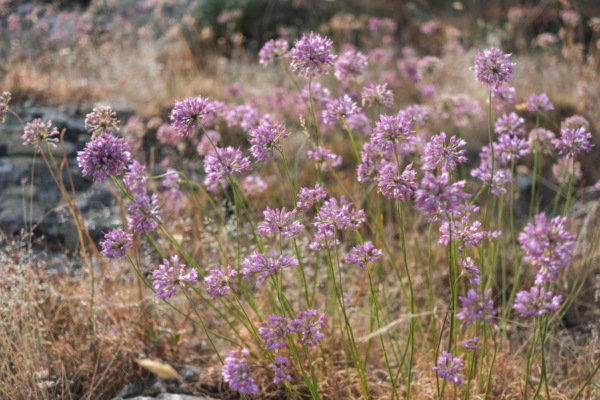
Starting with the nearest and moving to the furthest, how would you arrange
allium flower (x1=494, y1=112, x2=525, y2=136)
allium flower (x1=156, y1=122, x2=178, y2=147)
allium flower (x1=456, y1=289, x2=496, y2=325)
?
1. allium flower (x1=456, y1=289, x2=496, y2=325)
2. allium flower (x1=494, y1=112, x2=525, y2=136)
3. allium flower (x1=156, y1=122, x2=178, y2=147)

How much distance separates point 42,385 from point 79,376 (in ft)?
1.29

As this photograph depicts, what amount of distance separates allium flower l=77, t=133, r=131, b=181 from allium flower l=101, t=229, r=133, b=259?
0.23 metres

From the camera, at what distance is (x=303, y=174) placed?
4648 millimetres

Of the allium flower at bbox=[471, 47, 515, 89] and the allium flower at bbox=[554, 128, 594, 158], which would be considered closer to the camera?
the allium flower at bbox=[471, 47, 515, 89]

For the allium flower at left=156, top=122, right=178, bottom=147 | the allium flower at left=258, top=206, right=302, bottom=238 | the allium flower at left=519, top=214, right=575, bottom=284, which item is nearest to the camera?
the allium flower at left=519, top=214, right=575, bottom=284

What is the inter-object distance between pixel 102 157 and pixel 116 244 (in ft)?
1.11

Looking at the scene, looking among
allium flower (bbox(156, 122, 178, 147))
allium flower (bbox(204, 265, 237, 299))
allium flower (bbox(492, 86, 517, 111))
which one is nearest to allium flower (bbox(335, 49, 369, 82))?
allium flower (bbox(492, 86, 517, 111))

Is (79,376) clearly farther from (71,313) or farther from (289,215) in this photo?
(289,215)

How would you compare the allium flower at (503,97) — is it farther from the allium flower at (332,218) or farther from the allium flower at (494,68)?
the allium flower at (332,218)

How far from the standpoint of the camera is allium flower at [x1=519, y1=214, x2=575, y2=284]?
115cm

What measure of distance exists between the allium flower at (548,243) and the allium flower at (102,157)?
137cm

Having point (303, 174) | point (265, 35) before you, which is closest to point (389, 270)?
point (303, 174)

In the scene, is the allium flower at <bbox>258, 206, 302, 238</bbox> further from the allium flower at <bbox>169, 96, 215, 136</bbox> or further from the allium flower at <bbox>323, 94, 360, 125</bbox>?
the allium flower at <bbox>323, 94, 360, 125</bbox>

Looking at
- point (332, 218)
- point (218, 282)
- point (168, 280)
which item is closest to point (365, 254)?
point (332, 218)
